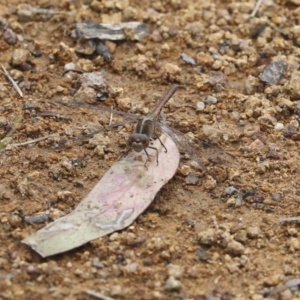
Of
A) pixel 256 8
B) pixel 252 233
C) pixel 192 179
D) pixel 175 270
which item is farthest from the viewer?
pixel 256 8

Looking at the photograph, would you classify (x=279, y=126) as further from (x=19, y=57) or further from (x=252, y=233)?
(x=19, y=57)

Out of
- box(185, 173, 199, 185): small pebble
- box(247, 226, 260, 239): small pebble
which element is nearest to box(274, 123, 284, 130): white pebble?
box(185, 173, 199, 185): small pebble

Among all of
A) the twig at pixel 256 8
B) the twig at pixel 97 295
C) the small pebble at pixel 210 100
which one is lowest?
the twig at pixel 97 295

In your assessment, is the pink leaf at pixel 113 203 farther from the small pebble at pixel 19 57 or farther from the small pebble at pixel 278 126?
the small pebble at pixel 19 57

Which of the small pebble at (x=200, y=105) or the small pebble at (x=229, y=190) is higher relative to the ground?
the small pebble at (x=200, y=105)

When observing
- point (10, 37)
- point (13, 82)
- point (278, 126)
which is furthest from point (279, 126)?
point (10, 37)

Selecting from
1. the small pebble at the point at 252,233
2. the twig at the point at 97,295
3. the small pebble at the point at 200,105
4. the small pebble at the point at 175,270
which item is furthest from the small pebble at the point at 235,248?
the small pebble at the point at 200,105

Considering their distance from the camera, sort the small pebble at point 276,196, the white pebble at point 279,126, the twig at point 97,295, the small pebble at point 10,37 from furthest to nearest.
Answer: the small pebble at point 10,37
the white pebble at point 279,126
the small pebble at point 276,196
the twig at point 97,295

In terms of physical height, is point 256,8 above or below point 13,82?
above

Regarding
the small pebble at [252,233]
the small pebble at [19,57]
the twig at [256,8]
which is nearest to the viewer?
the small pebble at [252,233]

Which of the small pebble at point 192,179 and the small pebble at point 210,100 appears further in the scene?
the small pebble at point 210,100

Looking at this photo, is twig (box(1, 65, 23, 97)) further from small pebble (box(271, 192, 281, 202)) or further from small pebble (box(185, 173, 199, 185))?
small pebble (box(271, 192, 281, 202))
